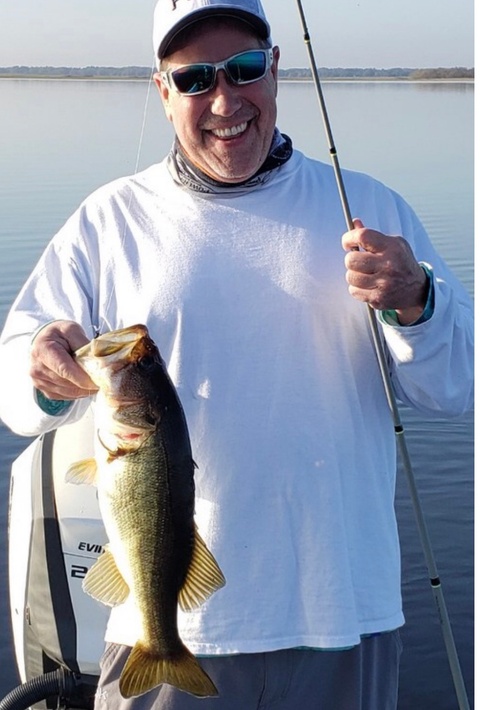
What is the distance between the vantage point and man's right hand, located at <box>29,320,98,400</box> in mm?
2721

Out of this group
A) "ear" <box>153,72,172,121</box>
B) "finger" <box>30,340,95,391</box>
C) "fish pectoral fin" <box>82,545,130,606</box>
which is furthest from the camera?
"ear" <box>153,72,172,121</box>

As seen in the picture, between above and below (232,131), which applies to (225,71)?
above

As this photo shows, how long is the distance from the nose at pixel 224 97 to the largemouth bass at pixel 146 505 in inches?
33.8

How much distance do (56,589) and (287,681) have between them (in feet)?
6.18

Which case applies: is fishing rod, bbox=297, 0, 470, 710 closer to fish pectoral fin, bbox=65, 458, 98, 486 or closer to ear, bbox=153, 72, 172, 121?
ear, bbox=153, 72, 172, 121

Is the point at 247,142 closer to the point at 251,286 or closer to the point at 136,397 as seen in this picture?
the point at 251,286

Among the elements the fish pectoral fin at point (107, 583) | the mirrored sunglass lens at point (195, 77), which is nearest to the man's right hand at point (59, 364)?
the fish pectoral fin at point (107, 583)

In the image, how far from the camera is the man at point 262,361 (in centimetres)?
299

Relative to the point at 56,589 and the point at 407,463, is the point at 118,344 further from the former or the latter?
the point at 56,589

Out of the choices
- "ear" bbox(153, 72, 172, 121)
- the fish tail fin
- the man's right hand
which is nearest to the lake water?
"ear" bbox(153, 72, 172, 121)

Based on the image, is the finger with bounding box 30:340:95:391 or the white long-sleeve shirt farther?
the white long-sleeve shirt

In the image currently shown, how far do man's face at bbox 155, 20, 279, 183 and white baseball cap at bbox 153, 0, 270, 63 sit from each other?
4cm

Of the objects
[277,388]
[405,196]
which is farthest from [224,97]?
[405,196]

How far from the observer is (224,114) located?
3.13m
